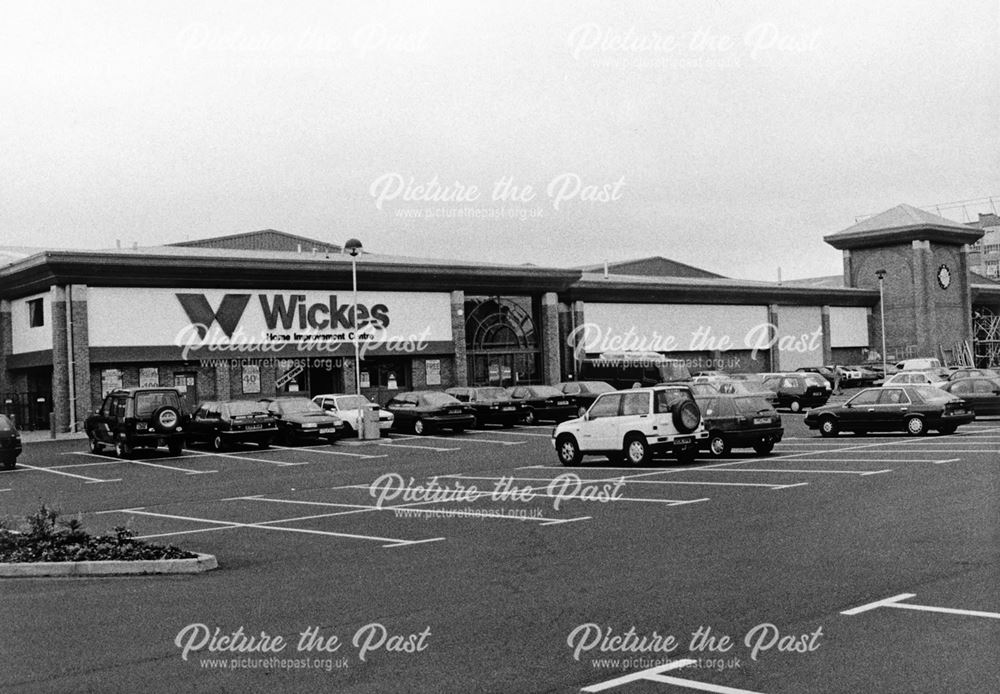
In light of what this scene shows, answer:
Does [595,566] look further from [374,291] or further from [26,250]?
[26,250]

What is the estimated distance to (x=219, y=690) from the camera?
684 centimetres

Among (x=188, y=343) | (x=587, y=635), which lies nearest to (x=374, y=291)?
(x=188, y=343)

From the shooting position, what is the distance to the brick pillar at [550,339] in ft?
163

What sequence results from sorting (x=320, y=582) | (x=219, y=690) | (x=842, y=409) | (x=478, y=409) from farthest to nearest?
(x=478, y=409) < (x=842, y=409) < (x=320, y=582) < (x=219, y=690)

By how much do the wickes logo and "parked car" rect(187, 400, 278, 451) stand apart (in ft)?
28.3

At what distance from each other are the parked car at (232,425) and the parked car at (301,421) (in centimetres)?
46

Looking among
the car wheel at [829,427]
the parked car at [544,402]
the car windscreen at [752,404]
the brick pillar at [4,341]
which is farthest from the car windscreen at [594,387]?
the brick pillar at [4,341]

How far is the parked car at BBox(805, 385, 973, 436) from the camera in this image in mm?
26516

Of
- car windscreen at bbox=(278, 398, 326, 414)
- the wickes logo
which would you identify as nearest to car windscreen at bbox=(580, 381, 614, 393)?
the wickes logo

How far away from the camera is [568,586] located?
977cm

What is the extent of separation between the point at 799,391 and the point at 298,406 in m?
19.6

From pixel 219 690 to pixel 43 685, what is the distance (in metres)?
1.21

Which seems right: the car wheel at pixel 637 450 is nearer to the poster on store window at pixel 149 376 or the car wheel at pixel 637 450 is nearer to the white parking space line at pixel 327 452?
the white parking space line at pixel 327 452

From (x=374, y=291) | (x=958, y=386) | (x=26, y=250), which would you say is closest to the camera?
(x=958, y=386)
